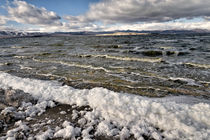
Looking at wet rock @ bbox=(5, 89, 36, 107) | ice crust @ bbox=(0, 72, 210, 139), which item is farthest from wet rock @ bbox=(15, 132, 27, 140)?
wet rock @ bbox=(5, 89, 36, 107)

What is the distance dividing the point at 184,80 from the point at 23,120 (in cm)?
1084

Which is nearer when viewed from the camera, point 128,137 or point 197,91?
point 128,137

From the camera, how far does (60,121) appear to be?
530 cm

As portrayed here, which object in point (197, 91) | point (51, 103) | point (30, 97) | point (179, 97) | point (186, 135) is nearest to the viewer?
point (186, 135)

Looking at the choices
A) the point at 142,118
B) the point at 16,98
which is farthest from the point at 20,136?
the point at 142,118

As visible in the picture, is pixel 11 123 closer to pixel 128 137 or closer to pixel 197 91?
pixel 128 137

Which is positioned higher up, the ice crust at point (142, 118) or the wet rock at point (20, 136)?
the ice crust at point (142, 118)

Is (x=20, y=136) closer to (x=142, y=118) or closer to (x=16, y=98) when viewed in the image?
(x=16, y=98)

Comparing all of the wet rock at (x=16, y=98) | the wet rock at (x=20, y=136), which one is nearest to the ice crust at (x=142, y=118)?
the wet rock at (x=20, y=136)

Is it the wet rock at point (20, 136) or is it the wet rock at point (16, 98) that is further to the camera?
the wet rock at point (16, 98)

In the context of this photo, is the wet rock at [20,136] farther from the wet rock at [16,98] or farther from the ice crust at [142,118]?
the wet rock at [16,98]

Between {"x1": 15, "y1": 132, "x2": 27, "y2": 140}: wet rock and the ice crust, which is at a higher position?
the ice crust

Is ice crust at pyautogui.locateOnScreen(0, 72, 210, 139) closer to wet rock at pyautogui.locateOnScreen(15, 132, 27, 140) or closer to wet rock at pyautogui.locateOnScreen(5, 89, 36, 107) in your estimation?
wet rock at pyautogui.locateOnScreen(15, 132, 27, 140)

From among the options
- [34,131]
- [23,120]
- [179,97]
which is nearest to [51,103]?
[23,120]
